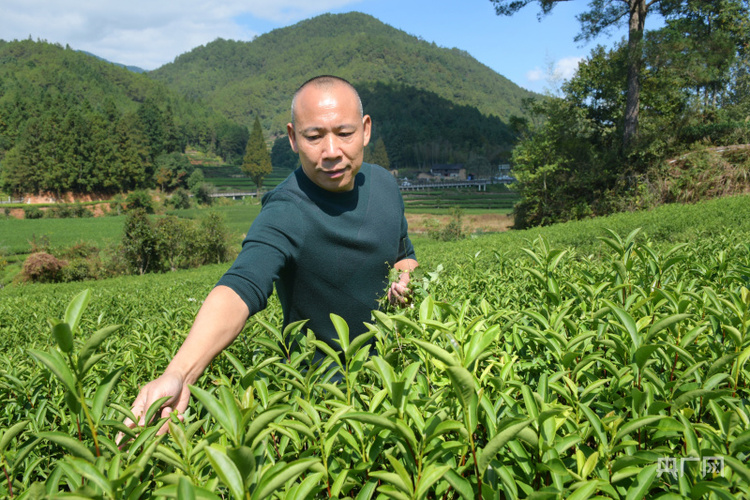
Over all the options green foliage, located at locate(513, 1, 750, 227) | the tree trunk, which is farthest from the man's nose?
the tree trunk

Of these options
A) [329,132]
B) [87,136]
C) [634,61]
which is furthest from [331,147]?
[87,136]

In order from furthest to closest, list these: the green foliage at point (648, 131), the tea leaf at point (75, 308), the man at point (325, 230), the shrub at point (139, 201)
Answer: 1. the shrub at point (139, 201)
2. the green foliage at point (648, 131)
3. the man at point (325, 230)
4. the tea leaf at point (75, 308)

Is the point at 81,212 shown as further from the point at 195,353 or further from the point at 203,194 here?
the point at 195,353

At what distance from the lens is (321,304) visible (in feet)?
6.77

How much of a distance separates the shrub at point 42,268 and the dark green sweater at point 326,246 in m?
33.7

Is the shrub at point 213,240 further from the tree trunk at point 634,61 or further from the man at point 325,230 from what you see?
the man at point 325,230

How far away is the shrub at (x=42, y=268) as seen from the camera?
1130 inches

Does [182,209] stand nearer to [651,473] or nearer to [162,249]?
[162,249]

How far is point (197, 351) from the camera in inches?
49.2

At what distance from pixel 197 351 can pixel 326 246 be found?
2.81ft

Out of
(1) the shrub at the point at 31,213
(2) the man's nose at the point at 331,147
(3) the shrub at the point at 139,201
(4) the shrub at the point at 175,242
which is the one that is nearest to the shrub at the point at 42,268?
(4) the shrub at the point at 175,242

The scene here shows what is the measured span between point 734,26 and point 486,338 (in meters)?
32.0

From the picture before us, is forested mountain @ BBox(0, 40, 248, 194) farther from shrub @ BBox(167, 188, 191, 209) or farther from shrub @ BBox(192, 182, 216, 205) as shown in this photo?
shrub @ BBox(167, 188, 191, 209)

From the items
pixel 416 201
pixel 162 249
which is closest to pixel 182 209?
pixel 416 201
